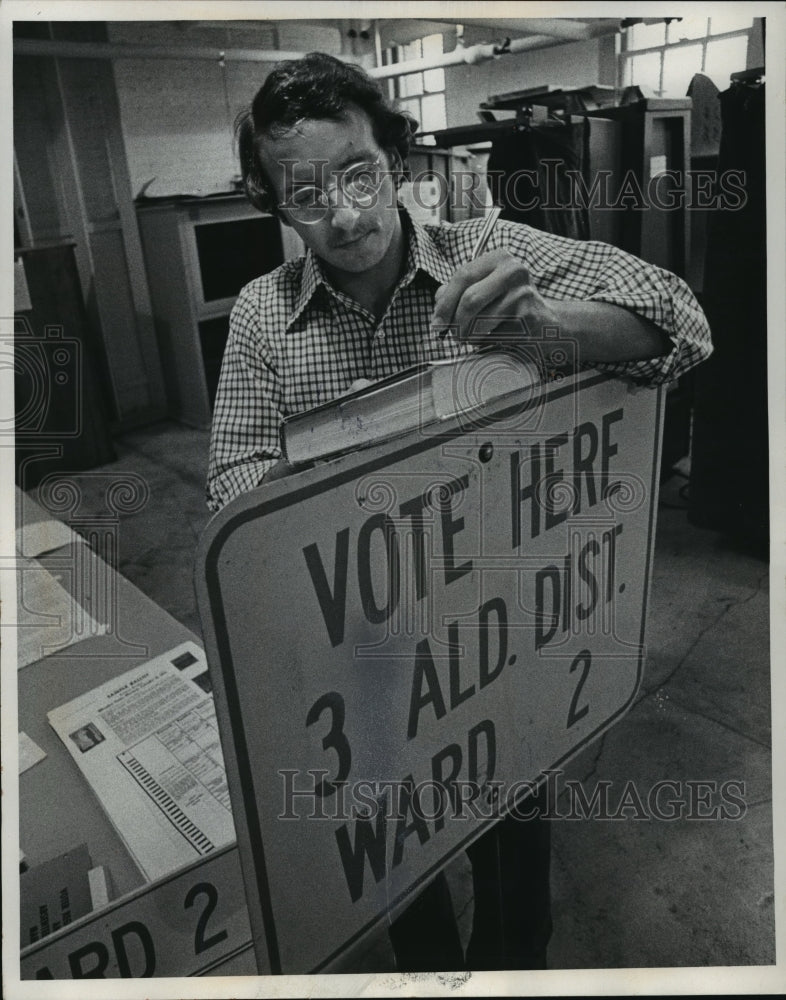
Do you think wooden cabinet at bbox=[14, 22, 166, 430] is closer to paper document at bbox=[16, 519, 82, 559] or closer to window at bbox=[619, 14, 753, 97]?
paper document at bbox=[16, 519, 82, 559]

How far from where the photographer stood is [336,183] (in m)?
0.76

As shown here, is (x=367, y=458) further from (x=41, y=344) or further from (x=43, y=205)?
(x=43, y=205)

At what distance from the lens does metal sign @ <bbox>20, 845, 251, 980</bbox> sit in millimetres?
696

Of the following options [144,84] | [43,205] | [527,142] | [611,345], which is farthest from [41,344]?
[611,345]

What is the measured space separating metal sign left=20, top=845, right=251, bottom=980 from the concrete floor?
176 millimetres

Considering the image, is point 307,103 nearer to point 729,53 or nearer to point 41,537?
point 729,53

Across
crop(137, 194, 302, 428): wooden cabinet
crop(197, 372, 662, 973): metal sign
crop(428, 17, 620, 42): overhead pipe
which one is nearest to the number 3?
crop(197, 372, 662, 973): metal sign

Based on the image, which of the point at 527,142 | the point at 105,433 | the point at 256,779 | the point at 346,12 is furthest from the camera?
the point at 105,433

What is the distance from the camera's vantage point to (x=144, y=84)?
11.8ft

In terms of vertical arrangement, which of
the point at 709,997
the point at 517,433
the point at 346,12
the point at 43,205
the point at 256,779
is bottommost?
the point at 709,997

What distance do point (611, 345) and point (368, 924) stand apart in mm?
550

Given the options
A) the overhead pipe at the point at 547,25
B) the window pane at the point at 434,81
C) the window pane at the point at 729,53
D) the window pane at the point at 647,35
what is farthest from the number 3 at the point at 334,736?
the window pane at the point at 434,81

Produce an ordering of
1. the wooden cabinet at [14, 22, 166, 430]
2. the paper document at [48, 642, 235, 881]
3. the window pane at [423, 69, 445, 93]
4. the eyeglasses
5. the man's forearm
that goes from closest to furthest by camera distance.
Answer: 1. the man's forearm
2. the eyeglasses
3. the paper document at [48, 642, 235, 881]
4. the window pane at [423, 69, 445, 93]
5. the wooden cabinet at [14, 22, 166, 430]

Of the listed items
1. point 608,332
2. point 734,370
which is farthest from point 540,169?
point 608,332
